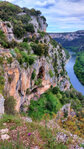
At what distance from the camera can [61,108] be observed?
16.1 metres

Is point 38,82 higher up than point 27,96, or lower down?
higher up

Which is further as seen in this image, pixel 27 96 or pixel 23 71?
pixel 27 96

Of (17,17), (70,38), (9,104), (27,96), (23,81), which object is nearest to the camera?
(9,104)

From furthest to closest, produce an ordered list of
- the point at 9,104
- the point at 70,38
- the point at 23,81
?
the point at 70,38 → the point at 23,81 → the point at 9,104

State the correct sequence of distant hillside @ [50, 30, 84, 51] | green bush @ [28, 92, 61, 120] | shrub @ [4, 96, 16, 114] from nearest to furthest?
shrub @ [4, 96, 16, 114] → green bush @ [28, 92, 61, 120] → distant hillside @ [50, 30, 84, 51]

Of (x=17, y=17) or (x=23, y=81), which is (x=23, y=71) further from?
(x=17, y=17)

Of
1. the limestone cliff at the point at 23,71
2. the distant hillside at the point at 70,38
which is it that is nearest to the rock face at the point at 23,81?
the limestone cliff at the point at 23,71

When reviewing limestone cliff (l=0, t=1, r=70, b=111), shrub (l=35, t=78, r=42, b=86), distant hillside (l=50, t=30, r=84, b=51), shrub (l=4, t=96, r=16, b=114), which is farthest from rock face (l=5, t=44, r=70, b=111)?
distant hillside (l=50, t=30, r=84, b=51)

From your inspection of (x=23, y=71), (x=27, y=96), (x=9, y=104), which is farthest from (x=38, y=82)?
(x=9, y=104)

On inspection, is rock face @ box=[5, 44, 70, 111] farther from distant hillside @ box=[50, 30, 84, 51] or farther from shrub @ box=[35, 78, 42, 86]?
distant hillside @ box=[50, 30, 84, 51]

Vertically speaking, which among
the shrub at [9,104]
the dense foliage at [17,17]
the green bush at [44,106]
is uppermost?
the dense foliage at [17,17]

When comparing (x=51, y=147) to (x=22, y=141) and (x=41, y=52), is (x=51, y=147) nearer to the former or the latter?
(x=22, y=141)

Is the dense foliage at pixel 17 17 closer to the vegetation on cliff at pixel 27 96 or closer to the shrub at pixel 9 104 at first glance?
the vegetation on cliff at pixel 27 96

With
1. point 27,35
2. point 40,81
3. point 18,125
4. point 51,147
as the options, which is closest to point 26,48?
point 40,81
